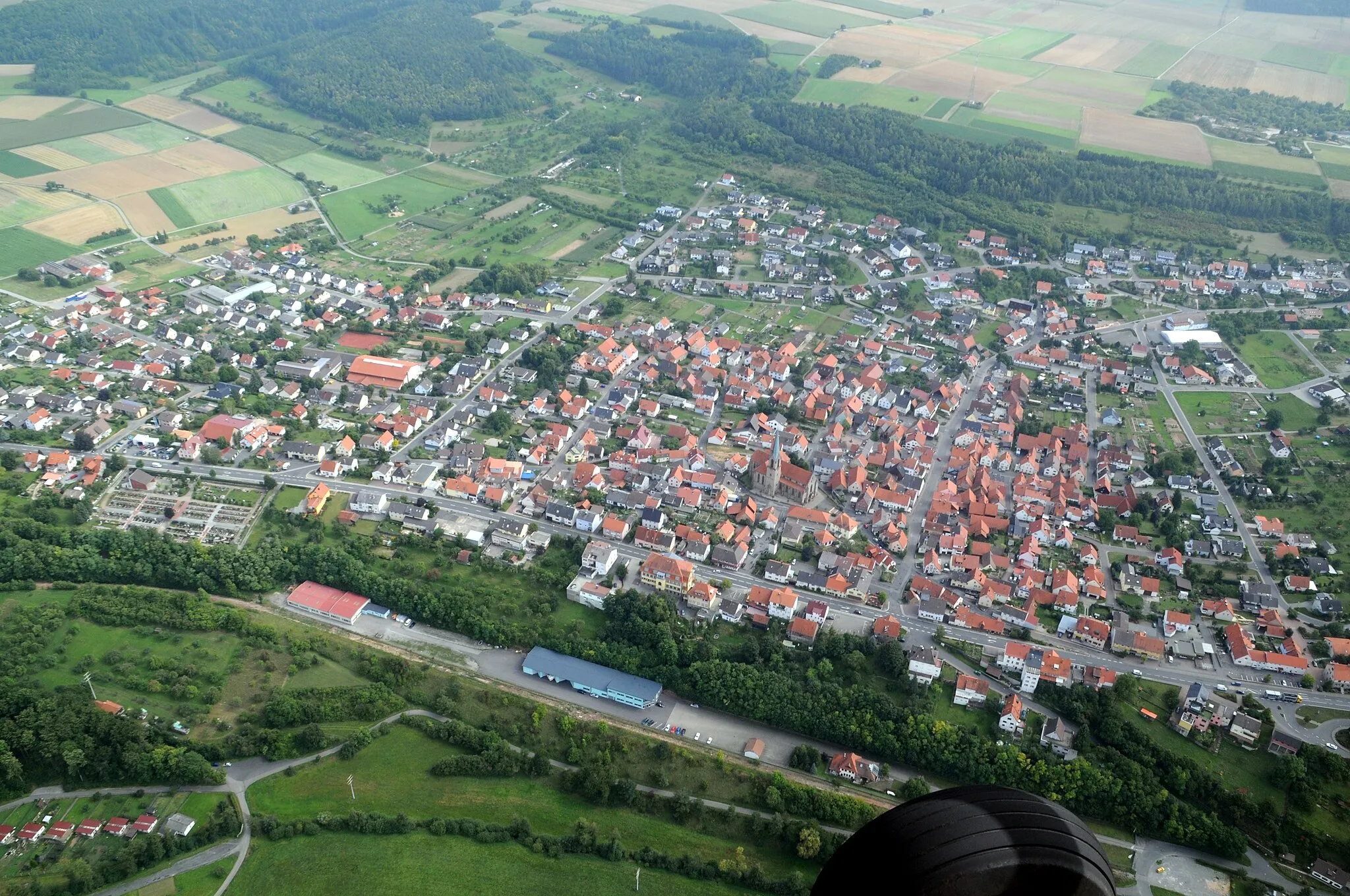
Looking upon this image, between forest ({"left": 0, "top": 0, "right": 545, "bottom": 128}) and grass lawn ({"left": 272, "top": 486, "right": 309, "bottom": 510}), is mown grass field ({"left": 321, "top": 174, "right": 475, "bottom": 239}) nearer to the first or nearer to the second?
forest ({"left": 0, "top": 0, "right": 545, "bottom": 128})

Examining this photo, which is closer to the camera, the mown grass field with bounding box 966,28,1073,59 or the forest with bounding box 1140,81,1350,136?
the forest with bounding box 1140,81,1350,136

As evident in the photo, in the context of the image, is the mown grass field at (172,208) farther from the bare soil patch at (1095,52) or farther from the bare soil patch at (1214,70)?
the bare soil patch at (1214,70)

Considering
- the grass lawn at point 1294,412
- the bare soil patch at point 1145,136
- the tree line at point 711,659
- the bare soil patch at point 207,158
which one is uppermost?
the bare soil patch at point 1145,136

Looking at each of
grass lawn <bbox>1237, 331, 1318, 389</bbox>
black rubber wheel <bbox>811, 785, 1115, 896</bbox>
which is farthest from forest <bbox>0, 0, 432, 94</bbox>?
black rubber wheel <bbox>811, 785, 1115, 896</bbox>

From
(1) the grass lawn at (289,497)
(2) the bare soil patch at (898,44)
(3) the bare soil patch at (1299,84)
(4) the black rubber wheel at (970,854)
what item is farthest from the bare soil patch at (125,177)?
(3) the bare soil patch at (1299,84)

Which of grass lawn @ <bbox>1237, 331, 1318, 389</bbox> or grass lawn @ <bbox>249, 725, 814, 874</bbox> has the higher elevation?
grass lawn @ <bbox>1237, 331, 1318, 389</bbox>

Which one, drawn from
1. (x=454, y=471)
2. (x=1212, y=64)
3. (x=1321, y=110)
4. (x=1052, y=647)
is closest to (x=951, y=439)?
(x=1052, y=647)

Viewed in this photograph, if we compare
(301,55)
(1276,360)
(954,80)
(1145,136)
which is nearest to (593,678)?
(1276,360)

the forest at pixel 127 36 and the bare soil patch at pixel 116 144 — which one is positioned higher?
the forest at pixel 127 36

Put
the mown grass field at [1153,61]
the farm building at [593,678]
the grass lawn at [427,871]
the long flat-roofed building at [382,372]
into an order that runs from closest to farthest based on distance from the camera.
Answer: the grass lawn at [427,871]
the farm building at [593,678]
the long flat-roofed building at [382,372]
the mown grass field at [1153,61]
